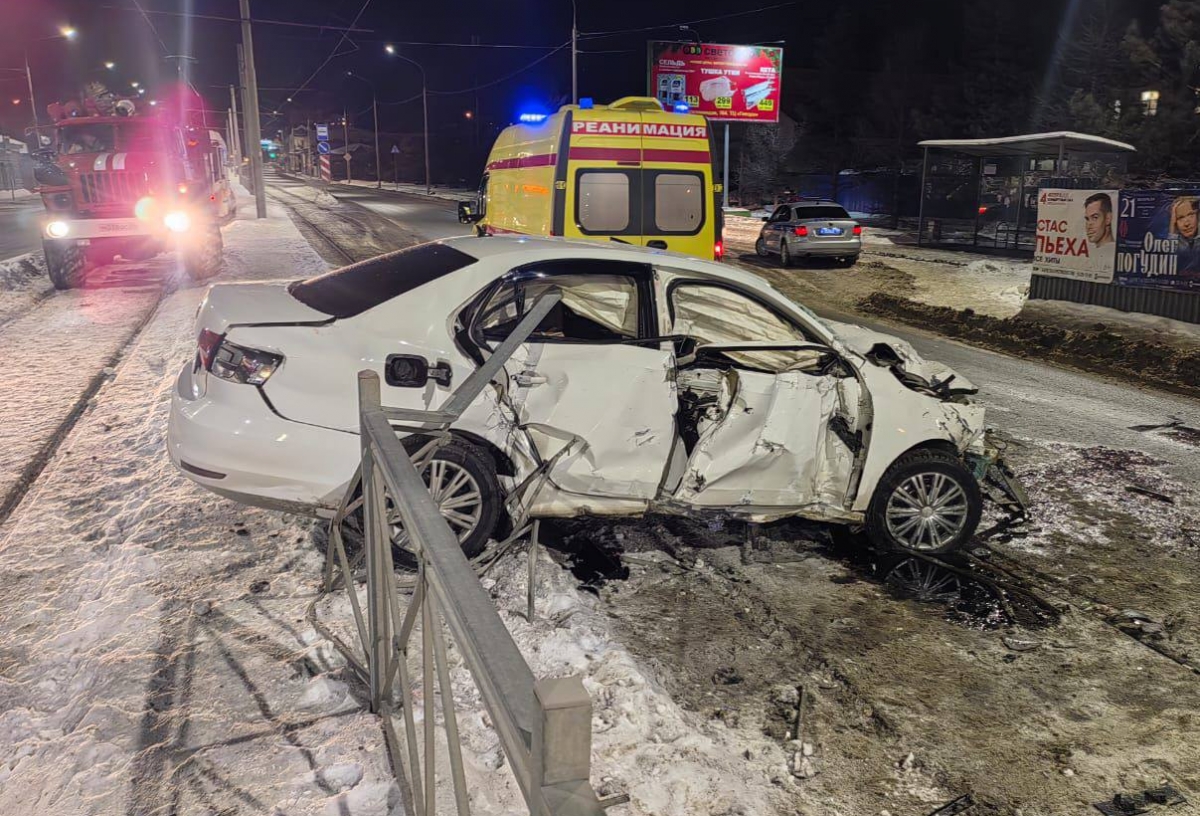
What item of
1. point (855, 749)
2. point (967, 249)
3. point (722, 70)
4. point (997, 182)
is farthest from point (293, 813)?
point (722, 70)

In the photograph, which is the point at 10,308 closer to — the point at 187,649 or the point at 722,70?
the point at 187,649

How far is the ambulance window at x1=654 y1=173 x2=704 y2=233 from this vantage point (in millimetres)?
10906

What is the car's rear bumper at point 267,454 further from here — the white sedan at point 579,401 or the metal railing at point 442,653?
the metal railing at point 442,653

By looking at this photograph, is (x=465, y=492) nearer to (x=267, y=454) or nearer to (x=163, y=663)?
(x=267, y=454)

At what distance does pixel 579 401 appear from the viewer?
4.62 metres

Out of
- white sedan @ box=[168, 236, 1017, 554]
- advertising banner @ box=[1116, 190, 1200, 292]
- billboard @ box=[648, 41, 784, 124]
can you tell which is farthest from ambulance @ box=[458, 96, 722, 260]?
billboard @ box=[648, 41, 784, 124]

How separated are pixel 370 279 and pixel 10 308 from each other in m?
10.4

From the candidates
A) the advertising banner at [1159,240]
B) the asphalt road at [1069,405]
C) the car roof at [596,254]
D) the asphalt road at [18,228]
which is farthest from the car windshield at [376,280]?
the asphalt road at [18,228]

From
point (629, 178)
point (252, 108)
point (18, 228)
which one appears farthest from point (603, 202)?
point (18, 228)

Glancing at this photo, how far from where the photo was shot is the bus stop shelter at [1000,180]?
22.5 meters

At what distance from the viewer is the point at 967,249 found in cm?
2341

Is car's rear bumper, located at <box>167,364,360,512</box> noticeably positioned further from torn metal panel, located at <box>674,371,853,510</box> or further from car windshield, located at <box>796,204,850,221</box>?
car windshield, located at <box>796,204,850,221</box>

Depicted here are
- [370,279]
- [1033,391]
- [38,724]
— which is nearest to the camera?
[38,724]

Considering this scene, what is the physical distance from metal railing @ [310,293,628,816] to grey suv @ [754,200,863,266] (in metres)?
17.0
